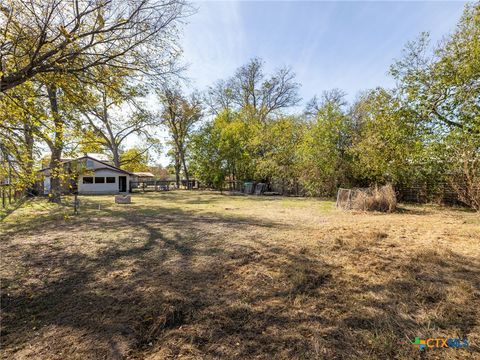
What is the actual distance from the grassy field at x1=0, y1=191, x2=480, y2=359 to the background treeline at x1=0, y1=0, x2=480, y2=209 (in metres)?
1.64

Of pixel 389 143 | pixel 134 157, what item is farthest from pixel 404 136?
pixel 134 157

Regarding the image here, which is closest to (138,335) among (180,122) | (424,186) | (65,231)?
(65,231)

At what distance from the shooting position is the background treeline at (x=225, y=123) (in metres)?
3.72

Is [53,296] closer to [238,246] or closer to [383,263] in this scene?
[238,246]

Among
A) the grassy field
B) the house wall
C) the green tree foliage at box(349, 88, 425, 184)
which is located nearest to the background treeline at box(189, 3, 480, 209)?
the green tree foliage at box(349, 88, 425, 184)

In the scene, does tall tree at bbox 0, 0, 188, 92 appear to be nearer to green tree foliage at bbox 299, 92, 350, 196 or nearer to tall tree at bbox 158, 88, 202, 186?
green tree foliage at bbox 299, 92, 350, 196

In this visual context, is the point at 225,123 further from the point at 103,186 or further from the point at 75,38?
the point at 75,38

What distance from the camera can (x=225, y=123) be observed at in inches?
974

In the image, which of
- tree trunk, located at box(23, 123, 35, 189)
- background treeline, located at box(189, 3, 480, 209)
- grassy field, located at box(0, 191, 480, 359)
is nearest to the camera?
grassy field, located at box(0, 191, 480, 359)

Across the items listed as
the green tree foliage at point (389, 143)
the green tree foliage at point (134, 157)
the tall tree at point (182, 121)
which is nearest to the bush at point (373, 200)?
the green tree foliage at point (389, 143)

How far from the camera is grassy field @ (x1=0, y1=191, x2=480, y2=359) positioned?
201 cm

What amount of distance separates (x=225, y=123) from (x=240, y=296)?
75.9ft

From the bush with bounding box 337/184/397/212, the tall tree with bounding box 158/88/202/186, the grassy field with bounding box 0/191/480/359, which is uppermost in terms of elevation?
the tall tree with bounding box 158/88/202/186

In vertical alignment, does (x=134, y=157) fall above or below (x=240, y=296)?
above
